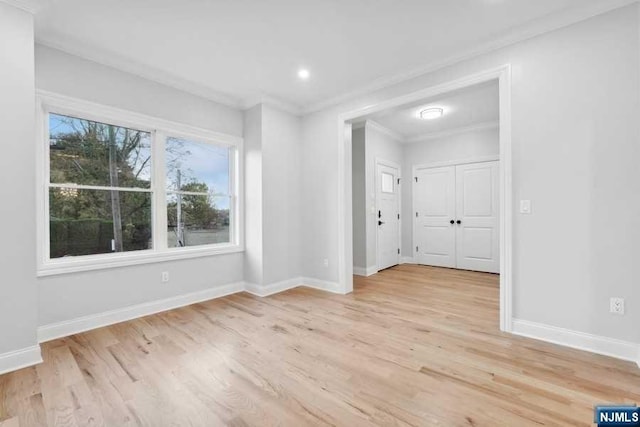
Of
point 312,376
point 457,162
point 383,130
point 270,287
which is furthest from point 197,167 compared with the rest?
point 457,162

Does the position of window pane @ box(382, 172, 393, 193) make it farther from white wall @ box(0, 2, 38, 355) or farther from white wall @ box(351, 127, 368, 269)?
white wall @ box(0, 2, 38, 355)

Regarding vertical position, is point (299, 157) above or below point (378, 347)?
above

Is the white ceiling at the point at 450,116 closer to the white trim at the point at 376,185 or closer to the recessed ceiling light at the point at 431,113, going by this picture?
the recessed ceiling light at the point at 431,113

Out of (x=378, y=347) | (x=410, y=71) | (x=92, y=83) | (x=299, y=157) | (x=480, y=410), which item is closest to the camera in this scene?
(x=480, y=410)

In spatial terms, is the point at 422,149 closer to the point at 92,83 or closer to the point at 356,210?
the point at 356,210

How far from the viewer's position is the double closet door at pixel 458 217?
216 inches

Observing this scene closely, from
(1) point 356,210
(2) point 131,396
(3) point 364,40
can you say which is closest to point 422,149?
(1) point 356,210

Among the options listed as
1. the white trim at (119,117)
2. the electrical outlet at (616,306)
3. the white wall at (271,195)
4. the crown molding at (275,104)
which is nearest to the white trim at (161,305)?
the white wall at (271,195)

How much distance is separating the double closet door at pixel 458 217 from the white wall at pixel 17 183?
6086 mm

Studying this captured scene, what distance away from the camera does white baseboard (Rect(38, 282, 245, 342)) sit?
2645 mm

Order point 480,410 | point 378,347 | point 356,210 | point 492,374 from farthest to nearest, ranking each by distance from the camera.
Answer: point 356,210 < point 378,347 < point 492,374 < point 480,410

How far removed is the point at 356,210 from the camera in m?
5.39

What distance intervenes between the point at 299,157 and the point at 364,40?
210cm

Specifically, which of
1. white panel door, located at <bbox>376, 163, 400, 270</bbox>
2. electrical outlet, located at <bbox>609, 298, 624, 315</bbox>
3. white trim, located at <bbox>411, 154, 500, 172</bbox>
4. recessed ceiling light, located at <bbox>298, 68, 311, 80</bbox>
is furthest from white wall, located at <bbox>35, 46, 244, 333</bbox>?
white trim, located at <bbox>411, 154, 500, 172</bbox>
